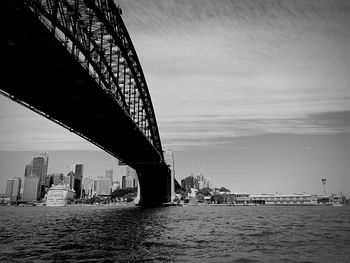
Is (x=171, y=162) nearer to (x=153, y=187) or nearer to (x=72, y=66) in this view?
(x=153, y=187)

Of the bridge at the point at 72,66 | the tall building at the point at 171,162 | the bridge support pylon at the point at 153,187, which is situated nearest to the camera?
the bridge at the point at 72,66

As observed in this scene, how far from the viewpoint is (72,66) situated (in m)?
25.0

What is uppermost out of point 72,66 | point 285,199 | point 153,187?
point 72,66

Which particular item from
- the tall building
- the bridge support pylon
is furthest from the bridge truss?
the tall building

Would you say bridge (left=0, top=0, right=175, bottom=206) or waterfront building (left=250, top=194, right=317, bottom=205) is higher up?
bridge (left=0, top=0, right=175, bottom=206)

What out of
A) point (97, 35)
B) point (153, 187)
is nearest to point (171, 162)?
point (153, 187)

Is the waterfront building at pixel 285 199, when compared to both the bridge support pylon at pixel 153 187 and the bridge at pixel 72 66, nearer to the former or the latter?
the bridge support pylon at pixel 153 187

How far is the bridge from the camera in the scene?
20.1 m

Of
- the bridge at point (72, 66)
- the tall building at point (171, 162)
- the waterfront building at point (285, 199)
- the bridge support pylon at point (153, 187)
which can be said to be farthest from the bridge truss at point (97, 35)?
the waterfront building at point (285, 199)

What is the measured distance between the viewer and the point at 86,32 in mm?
31031

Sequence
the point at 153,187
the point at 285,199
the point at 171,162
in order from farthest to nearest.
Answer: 1. the point at 285,199
2. the point at 171,162
3. the point at 153,187

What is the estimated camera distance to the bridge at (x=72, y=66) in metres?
20.1

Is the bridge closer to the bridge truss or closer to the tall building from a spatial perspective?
the bridge truss

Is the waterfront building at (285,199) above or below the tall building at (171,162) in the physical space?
below
